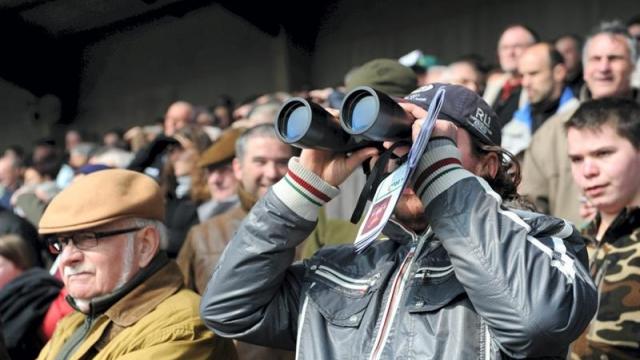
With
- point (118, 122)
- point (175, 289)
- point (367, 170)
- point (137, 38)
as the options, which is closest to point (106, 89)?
point (118, 122)

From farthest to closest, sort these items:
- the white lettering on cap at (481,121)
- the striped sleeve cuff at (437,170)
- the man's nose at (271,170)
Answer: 1. the man's nose at (271,170)
2. the white lettering on cap at (481,121)
3. the striped sleeve cuff at (437,170)

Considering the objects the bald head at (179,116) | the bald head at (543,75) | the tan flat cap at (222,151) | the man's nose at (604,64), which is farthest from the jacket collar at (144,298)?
the bald head at (179,116)

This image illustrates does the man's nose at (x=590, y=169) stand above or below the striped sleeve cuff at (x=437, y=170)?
below

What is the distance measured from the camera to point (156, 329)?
10.4 ft

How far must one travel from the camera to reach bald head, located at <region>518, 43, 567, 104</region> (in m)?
5.75

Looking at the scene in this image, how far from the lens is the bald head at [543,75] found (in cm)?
575

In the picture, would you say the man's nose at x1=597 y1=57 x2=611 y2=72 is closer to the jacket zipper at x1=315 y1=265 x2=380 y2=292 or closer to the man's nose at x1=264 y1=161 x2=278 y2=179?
the man's nose at x1=264 y1=161 x2=278 y2=179

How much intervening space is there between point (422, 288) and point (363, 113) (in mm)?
396

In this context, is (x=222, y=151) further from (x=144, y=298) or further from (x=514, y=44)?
(x=514, y=44)

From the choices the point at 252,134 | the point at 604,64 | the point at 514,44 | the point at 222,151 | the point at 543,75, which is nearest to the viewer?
the point at 252,134

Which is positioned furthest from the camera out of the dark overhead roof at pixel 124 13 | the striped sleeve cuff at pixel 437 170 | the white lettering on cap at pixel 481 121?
the dark overhead roof at pixel 124 13

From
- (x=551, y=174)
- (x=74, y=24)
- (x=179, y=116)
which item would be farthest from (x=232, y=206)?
(x=74, y=24)

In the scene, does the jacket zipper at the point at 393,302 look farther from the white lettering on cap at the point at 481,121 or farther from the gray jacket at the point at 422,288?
the white lettering on cap at the point at 481,121

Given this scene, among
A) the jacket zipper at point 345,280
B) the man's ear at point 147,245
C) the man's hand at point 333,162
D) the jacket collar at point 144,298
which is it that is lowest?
the jacket collar at point 144,298
